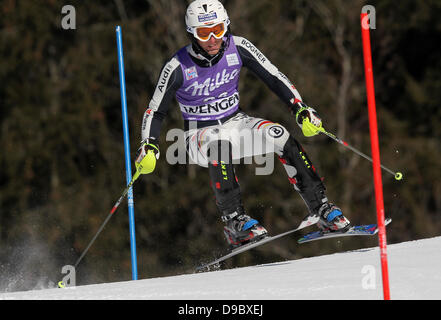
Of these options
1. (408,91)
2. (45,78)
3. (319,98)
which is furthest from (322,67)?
(45,78)

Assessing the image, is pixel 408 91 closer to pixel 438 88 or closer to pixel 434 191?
pixel 438 88

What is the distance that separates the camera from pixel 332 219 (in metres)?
6.39

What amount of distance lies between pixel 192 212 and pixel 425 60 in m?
8.61

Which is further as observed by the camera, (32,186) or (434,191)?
(434,191)

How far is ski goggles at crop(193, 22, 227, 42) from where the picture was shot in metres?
6.15

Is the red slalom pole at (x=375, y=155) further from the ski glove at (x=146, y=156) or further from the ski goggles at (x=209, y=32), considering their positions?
the ski glove at (x=146, y=156)

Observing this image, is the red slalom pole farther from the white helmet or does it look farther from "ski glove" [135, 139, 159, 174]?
"ski glove" [135, 139, 159, 174]

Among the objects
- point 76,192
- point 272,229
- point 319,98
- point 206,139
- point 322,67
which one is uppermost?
point 322,67

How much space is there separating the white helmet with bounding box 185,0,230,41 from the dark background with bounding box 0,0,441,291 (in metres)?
9.79

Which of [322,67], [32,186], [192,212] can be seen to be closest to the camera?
[192,212]

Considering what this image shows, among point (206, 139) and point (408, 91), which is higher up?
point (408, 91)

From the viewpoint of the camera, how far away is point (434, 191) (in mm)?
20328

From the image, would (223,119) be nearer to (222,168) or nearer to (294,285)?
(222,168)

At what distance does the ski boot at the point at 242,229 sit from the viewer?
21.3ft
